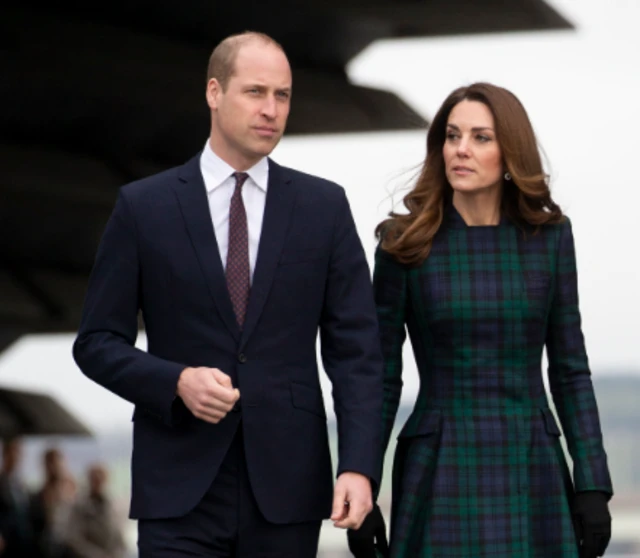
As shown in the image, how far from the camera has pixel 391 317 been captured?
367 centimetres

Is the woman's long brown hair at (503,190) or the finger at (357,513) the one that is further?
the woman's long brown hair at (503,190)

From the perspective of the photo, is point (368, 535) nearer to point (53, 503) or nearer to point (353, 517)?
point (353, 517)

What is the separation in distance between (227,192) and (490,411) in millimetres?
701

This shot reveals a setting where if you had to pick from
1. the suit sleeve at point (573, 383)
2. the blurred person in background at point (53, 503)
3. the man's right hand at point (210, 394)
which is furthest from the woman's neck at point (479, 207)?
the blurred person in background at point (53, 503)

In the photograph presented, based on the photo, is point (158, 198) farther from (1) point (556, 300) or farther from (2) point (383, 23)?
(2) point (383, 23)

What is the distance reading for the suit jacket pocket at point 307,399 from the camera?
10.9ft

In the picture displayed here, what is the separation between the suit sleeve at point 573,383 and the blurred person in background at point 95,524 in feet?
20.8

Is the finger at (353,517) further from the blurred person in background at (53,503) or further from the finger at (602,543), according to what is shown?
the blurred person in background at (53,503)

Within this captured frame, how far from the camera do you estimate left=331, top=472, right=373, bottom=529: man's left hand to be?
320cm

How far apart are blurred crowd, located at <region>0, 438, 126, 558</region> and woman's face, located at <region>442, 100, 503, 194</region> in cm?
553

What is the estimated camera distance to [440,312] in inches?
142

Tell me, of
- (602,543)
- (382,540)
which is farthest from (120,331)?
(602,543)

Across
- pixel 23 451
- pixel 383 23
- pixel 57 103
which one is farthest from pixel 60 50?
pixel 23 451

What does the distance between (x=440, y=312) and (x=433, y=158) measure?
0.37 m
